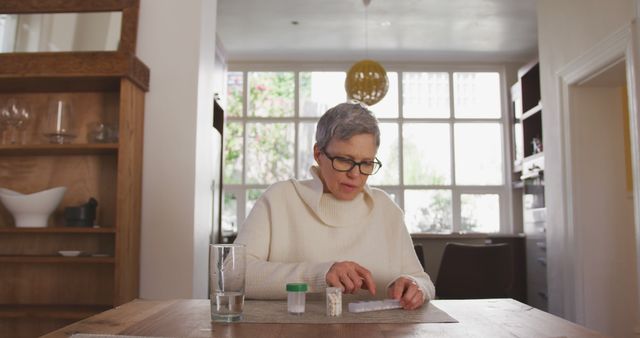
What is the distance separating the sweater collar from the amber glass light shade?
312cm

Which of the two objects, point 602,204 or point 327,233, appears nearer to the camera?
point 327,233

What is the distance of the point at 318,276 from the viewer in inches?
53.9

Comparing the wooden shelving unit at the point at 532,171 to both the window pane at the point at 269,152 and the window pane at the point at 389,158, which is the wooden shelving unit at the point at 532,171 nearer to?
the window pane at the point at 389,158

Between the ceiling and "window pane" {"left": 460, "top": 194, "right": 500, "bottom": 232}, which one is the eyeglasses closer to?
the ceiling

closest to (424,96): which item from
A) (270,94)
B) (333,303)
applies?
(270,94)

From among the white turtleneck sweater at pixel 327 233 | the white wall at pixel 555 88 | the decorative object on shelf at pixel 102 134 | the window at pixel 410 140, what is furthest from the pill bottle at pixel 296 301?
the window at pixel 410 140

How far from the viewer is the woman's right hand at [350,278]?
50.6 inches

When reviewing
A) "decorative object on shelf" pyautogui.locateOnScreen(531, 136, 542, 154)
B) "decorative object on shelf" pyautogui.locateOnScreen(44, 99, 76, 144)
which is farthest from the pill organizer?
"decorative object on shelf" pyautogui.locateOnScreen(531, 136, 542, 154)

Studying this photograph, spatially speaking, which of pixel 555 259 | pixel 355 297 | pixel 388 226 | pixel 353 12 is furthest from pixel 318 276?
pixel 353 12

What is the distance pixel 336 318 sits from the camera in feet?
3.83

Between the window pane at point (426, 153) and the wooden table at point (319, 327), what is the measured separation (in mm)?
5693

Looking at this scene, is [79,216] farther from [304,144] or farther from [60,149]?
[304,144]

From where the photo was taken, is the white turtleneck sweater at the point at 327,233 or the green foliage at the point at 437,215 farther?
the green foliage at the point at 437,215

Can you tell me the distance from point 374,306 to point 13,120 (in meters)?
2.17
